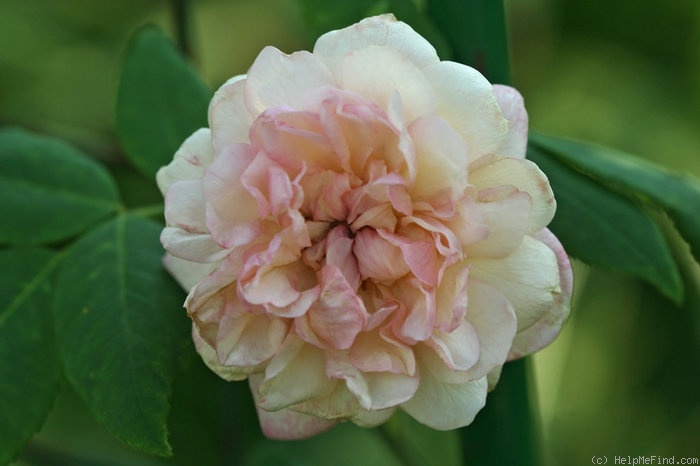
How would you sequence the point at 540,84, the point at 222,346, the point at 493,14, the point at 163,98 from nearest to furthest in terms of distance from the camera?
the point at 222,346
the point at 493,14
the point at 163,98
the point at 540,84

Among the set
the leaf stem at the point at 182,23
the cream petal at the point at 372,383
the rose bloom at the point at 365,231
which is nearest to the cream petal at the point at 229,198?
the rose bloom at the point at 365,231

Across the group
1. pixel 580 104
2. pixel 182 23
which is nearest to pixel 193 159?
pixel 182 23

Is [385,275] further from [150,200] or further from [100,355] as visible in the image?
[150,200]

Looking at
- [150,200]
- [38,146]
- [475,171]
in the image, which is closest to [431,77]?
[475,171]

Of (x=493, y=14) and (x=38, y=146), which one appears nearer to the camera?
(x=493, y=14)

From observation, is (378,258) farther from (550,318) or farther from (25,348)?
(25,348)

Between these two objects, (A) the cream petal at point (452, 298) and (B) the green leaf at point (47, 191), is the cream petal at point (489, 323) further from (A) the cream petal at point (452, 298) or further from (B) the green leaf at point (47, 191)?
(B) the green leaf at point (47, 191)

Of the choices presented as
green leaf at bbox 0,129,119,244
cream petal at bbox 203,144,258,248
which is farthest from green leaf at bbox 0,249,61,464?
cream petal at bbox 203,144,258,248
